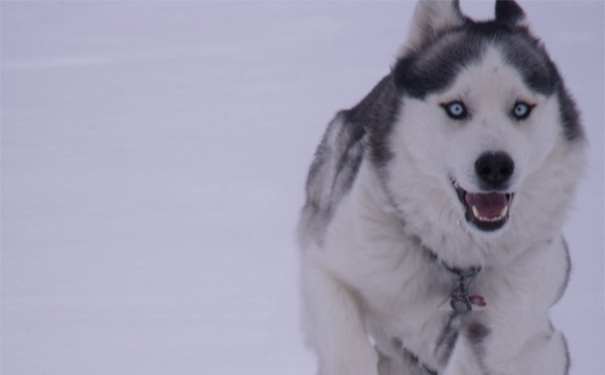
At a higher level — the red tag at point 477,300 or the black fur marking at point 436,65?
the black fur marking at point 436,65

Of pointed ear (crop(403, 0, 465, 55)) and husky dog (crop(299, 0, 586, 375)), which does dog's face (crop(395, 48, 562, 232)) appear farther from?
pointed ear (crop(403, 0, 465, 55))

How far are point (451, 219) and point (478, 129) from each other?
0.37 metres

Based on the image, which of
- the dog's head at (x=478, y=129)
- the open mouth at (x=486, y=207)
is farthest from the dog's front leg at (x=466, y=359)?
the open mouth at (x=486, y=207)

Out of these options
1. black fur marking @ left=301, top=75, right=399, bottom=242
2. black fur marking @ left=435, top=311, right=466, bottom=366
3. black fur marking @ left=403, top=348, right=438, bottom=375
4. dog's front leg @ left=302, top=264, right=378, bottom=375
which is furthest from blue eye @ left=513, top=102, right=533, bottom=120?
black fur marking @ left=403, top=348, right=438, bottom=375

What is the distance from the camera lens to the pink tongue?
337cm

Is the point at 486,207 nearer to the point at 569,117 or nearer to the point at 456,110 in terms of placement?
the point at 456,110

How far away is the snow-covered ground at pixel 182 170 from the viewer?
490cm

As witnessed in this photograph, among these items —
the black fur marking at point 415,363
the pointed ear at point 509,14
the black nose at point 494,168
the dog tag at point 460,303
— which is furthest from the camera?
the black fur marking at point 415,363

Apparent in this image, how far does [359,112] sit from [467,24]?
0.76m

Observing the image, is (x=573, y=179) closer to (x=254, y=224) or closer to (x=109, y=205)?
(x=254, y=224)

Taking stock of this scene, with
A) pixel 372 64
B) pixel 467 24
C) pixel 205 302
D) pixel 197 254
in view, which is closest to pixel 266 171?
pixel 197 254

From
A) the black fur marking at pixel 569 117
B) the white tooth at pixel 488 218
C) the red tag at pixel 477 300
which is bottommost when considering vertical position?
the red tag at pixel 477 300

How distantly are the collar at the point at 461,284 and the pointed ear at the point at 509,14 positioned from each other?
769mm

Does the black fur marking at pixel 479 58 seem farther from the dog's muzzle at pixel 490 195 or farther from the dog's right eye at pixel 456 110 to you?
the dog's muzzle at pixel 490 195
